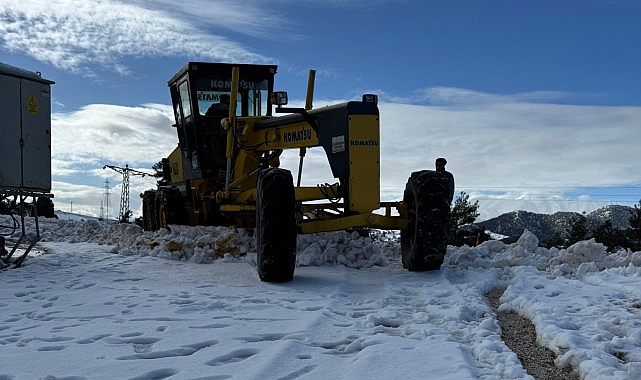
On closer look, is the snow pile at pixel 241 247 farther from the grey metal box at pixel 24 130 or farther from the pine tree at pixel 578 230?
the pine tree at pixel 578 230

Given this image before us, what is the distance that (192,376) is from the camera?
330 cm

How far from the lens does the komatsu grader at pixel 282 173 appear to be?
262 inches

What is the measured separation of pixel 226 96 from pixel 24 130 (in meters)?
3.26

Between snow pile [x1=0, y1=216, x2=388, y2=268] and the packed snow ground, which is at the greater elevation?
snow pile [x1=0, y1=216, x2=388, y2=268]

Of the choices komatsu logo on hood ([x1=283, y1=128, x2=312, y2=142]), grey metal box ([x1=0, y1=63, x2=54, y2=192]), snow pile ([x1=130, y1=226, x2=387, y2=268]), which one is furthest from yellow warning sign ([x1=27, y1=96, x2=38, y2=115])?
komatsu logo on hood ([x1=283, y1=128, x2=312, y2=142])

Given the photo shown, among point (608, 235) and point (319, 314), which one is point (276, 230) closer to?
point (319, 314)

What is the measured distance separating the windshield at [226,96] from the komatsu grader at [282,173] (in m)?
0.02

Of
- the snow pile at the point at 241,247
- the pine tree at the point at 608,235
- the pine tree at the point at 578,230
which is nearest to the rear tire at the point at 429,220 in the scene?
the snow pile at the point at 241,247

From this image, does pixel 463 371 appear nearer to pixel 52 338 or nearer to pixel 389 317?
pixel 389 317

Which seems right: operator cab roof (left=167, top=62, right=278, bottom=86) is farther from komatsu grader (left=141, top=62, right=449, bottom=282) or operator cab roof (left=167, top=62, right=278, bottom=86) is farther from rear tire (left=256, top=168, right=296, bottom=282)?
rear tire (left=256, top=168, right=296, bottom=282)

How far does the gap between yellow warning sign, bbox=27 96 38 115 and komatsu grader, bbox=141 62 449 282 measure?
2293mm

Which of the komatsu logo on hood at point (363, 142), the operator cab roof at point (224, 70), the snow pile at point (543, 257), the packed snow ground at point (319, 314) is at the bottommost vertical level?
the packed snow ground at point (319, 314)

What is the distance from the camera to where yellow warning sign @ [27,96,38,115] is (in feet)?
31.9

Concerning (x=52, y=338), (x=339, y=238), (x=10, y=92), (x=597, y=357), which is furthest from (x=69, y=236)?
(x=597, y=357)
